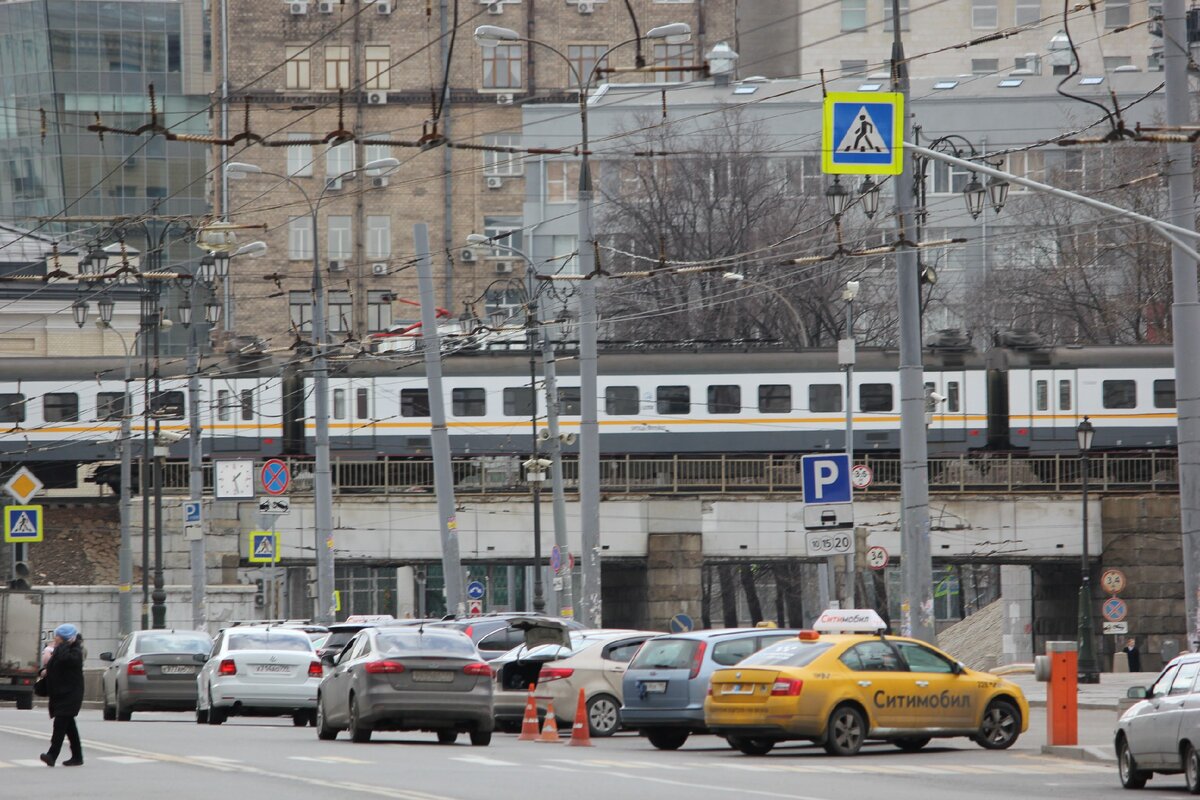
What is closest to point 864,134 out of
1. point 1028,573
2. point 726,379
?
point 726,379

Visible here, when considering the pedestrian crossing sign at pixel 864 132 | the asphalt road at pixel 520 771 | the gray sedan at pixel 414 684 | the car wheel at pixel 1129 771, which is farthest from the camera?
the pedestrian crossing sign at pixel 864 132

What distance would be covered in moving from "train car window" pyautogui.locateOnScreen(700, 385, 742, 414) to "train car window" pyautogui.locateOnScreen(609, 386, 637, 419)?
1899mm

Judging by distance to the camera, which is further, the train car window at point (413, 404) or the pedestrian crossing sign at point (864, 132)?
the train car window at point (413, 404)

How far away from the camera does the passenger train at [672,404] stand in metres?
52.2

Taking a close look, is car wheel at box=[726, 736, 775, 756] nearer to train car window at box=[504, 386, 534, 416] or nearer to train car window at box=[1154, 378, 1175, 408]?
train car window at box=[1154, 378, 1175, 408]

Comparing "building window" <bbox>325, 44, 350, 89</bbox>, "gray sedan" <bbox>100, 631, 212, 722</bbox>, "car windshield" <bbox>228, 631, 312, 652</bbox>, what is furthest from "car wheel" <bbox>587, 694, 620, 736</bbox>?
"building window" <bbox>325, 44, 350, 89</bbox>

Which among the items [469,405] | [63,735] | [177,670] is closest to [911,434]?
[177,670]

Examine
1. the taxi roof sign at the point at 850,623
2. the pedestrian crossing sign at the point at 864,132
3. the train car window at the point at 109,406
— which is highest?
the pedestrian crossing sign at the point at 864,132

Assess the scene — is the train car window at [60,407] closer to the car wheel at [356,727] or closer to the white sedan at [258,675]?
the white sedan at [258,675]

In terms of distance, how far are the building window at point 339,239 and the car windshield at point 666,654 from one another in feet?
227

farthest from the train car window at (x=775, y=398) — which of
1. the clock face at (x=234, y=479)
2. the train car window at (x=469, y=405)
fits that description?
the clock face at (x=234, y=479)

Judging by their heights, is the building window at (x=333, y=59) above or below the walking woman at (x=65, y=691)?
above

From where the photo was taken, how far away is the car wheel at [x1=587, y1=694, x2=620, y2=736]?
24266mm

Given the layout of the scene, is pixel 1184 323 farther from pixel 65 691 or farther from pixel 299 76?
pixel 299 76
